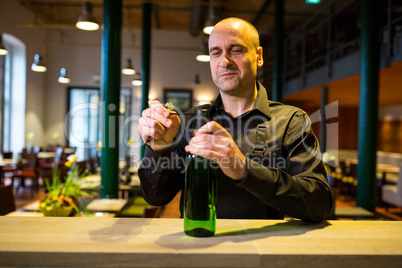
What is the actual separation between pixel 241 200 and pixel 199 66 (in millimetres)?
13579

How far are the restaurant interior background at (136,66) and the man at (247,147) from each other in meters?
7.39

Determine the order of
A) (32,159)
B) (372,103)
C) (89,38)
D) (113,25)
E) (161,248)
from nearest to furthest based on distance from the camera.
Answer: (161,248), (113,25), (372,103), (32,159), (89,38)

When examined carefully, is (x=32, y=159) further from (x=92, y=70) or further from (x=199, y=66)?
(x=199, y=66)

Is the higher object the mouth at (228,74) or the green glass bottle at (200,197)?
the mouth at (228,74)

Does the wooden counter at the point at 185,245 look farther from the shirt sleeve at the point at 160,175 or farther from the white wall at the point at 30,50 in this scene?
the white wall at the point at 30,50

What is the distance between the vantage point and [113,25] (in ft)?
15.5

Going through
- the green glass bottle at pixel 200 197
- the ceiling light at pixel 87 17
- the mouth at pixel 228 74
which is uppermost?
the ceiling light at pixel 87 17

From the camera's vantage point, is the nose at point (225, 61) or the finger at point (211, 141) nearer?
the finger at point (211, 141)

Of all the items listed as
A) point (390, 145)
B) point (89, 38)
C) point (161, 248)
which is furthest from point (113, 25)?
point (390, 145)

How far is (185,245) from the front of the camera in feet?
2.99

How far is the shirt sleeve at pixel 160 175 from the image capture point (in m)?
1.20

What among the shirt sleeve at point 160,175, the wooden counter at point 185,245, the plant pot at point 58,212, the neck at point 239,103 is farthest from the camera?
the plant pot at point 58,212

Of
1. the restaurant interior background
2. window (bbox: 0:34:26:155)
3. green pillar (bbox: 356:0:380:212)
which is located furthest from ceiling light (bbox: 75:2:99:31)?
window (bbox: 0:34:26:155)

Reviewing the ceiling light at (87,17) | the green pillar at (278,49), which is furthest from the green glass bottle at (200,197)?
the green pillar at (278,49)
